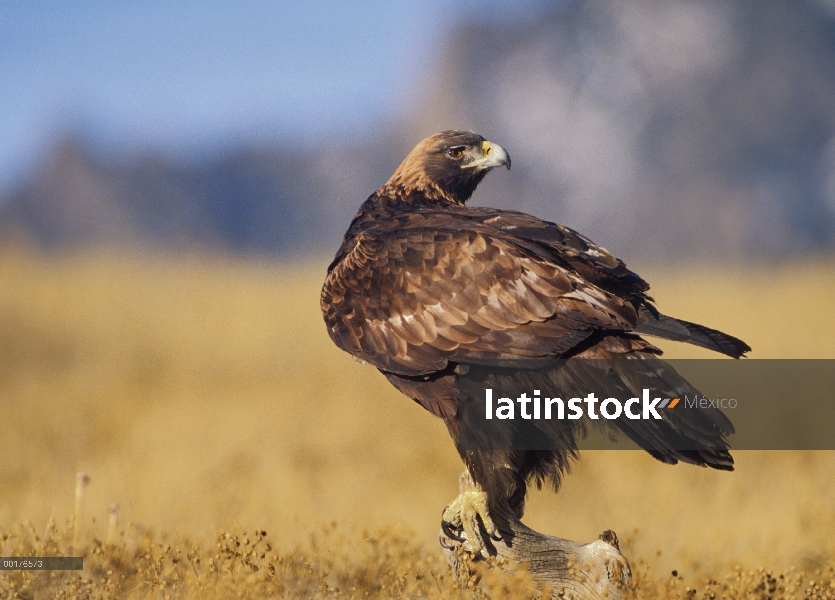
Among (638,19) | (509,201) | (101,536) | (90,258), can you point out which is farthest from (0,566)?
(638,19)

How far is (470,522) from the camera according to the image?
4441 millimetres

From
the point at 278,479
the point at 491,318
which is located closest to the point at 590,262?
the point at 491,318

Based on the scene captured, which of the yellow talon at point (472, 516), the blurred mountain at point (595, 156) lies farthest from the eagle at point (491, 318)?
the blurred mountain at point (595, 156)

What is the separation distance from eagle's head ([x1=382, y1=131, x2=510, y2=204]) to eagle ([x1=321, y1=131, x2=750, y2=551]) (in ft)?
2.05

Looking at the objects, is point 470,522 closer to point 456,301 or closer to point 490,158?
point 456,301

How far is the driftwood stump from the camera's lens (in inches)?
174

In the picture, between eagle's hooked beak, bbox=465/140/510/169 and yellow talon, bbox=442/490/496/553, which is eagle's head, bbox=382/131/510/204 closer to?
eagle's hooked beak, bbox=465/140/510/169

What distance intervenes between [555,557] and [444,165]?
2.38m

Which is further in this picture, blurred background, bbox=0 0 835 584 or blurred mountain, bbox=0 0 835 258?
blurred mountain, bbox=0 0 835 258

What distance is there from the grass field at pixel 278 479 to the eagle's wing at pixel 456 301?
1.13 meters

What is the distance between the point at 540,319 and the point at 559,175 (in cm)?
5684

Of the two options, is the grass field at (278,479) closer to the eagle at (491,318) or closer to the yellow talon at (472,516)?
the yellow talon at (472,516)

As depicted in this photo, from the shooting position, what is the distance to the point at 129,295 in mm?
18484

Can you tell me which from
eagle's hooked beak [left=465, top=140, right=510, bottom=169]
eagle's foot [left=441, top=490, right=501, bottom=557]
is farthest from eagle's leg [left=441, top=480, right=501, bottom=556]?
eagle's hooked beak [left=465, top=140, right=510, bottom=169]
